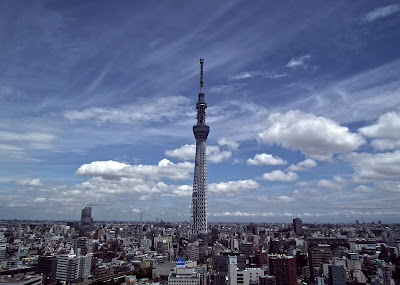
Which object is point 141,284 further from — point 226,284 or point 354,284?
point 354,284

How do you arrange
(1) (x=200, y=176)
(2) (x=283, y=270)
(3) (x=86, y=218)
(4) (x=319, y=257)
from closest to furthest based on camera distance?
(2) (x=283, y=270) < (4) (x=319, y=257) < (1) (x=200, y=176) < (3) (x=86, y=218)

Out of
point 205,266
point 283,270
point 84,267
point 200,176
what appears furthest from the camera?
point 200,176

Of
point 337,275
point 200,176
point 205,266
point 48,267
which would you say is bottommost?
point 205,266

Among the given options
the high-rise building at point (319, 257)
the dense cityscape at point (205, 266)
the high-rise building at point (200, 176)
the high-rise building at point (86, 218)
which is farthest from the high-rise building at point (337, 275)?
the high-rise building at point (86, 218)

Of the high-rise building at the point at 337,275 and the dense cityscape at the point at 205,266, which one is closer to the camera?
the dense cityscape at the point at 205,266

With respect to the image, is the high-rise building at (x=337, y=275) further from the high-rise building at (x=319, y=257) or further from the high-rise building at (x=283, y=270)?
the high-rise building at (x=319, y=257)

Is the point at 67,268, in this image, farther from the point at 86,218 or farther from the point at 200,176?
the point at 86,218

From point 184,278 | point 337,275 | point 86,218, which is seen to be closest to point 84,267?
point 184,278

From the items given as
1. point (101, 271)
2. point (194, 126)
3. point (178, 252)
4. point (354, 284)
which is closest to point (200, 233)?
point (178, 252)
